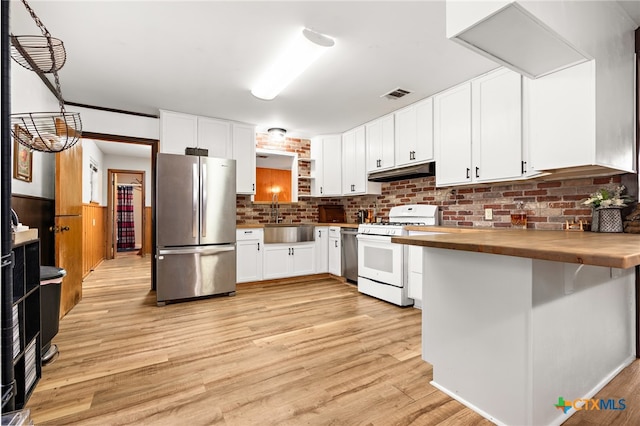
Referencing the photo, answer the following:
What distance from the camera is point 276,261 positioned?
457cm

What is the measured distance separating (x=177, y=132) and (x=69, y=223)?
1603 millimetres

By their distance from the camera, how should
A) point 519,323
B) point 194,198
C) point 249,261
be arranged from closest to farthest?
point 519,323 → point 194,198 → point 249,261

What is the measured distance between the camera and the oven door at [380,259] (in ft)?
11.2

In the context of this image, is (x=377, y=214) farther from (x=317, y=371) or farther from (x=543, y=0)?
(x=543, y=0)

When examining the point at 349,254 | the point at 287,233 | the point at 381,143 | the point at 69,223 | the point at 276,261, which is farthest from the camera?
the point at 287,233

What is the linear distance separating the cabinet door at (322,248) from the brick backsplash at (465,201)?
2.00 ft

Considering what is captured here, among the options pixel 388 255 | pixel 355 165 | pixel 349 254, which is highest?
pixel 355 165

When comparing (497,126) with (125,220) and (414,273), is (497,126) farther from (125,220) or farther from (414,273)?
(125,220)

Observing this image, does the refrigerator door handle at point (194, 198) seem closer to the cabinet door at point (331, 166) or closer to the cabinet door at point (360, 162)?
the cabinet door at point (331, 166)

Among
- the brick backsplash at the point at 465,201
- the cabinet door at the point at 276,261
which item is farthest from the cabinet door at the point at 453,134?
the cabinet door at the point at 276,261

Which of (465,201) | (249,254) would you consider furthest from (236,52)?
(465,201)

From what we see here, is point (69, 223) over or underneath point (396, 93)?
underneath

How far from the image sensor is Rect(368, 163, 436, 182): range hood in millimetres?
3543

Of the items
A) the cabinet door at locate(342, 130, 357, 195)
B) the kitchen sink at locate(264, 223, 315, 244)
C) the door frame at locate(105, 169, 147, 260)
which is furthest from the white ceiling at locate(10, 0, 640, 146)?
the door frame at locate(105, 169, 147, 260)
